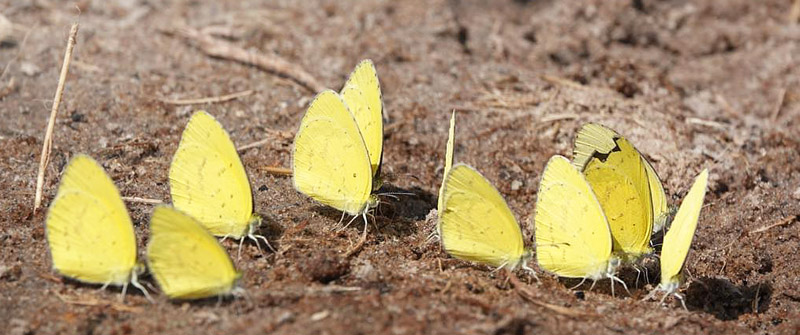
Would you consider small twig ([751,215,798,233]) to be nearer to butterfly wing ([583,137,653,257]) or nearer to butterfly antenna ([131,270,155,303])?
butterfly wing ([583,137,653,257])

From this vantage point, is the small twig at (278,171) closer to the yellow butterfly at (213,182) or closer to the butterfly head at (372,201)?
the butterfly head at (372,201)

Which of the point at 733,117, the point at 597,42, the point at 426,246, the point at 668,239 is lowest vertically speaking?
the point at 426,246

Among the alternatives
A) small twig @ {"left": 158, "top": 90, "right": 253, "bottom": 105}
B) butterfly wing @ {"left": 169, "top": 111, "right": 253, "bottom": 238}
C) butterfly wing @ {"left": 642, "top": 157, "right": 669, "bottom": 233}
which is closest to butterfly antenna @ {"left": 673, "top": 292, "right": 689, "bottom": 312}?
butterfly wing @ {"left": 642, "top": 157, "right": 669, "bottom": 233}

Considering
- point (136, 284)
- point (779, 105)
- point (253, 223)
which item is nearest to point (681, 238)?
point (253, 223)

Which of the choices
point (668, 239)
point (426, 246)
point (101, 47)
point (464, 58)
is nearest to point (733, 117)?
point (464, 58)

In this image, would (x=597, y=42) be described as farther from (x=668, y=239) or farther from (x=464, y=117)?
(x=668, y=239)

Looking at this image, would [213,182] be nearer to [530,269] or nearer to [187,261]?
[187,261]
